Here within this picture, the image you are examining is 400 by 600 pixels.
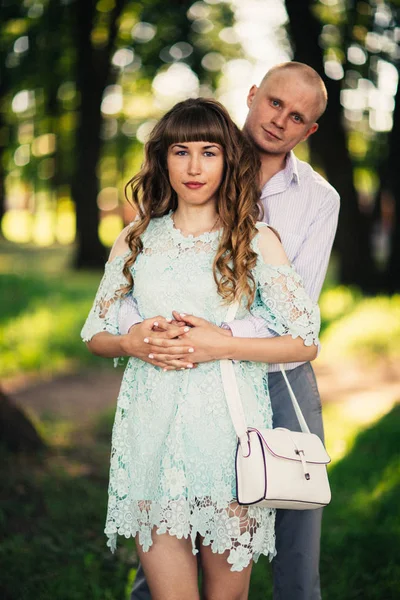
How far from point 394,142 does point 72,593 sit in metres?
10.9

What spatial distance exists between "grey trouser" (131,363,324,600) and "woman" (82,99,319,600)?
1.05ft

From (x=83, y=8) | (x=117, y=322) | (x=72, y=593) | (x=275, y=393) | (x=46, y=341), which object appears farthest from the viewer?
(x=83, y=8)

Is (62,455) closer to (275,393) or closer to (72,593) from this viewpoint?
(72,593)

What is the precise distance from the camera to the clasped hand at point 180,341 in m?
2.80

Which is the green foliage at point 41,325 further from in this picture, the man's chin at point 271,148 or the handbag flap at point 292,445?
the handbag flap at point 292,445

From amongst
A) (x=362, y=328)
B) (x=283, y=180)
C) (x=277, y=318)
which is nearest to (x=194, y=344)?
(x=277, y=318)

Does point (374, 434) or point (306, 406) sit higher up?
point (306, 406)

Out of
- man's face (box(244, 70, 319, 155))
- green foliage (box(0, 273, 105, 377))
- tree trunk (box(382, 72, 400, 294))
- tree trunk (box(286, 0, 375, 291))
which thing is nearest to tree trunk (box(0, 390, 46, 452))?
man's face (box(244, 70, 319, 155))

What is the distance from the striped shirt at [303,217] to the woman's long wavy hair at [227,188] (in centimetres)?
23

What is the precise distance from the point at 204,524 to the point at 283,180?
1511 millimetres

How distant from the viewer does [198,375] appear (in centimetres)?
290

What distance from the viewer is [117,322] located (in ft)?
10.2

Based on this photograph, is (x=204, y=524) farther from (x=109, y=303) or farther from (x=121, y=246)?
(x=121, y=246)

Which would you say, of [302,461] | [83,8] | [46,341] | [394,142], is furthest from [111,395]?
[83,8]
